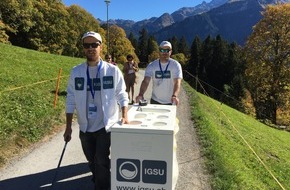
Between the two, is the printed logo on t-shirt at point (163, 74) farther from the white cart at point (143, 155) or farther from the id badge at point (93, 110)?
the white cart at point (143, 155)

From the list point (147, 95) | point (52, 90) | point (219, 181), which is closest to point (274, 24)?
point (147, 95)

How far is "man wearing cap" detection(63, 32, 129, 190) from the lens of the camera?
499 cm

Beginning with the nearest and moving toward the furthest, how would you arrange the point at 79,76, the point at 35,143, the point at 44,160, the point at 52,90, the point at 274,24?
the point at 79,76 < the point at 44,160 < the point at 35,143 < the point at 52,90 < the point at 274,24

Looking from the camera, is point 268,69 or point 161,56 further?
point 268,69

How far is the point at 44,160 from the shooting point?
808cm

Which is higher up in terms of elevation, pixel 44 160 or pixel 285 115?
pixel 44 160

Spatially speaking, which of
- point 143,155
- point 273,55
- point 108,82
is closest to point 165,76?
point 108,82

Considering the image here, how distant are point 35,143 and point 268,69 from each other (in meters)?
31.5

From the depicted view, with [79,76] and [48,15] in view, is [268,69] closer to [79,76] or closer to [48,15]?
[48,15]

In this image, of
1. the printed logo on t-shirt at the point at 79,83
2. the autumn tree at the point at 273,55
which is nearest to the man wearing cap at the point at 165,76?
the printed logo on t-shirt at the point at 79,83

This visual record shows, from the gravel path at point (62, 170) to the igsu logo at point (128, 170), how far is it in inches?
91.1

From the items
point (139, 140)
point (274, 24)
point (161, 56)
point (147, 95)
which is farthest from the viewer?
point (274, 24)

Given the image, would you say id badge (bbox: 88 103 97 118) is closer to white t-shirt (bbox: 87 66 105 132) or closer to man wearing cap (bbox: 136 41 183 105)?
white t-shirt (bbox: 87 66 105 132)

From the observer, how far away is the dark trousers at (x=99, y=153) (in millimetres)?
4992
